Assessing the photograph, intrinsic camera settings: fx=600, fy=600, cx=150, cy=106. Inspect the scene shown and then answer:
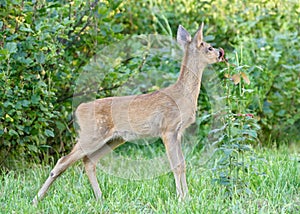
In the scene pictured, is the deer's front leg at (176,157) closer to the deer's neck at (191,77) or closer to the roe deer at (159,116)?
the roe deer at (159,116)

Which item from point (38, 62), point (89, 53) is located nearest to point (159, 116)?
point (38, 62)

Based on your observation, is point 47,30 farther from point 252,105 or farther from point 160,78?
point 252,105

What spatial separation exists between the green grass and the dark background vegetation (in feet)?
1.50

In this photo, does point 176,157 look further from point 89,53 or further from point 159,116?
point 89,53

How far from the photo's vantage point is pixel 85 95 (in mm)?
5539

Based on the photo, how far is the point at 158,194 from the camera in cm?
489

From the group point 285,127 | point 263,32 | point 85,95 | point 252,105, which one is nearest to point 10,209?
point 85,95

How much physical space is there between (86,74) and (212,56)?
69.9 inches

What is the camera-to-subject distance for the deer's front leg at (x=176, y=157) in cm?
471

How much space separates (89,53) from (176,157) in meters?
2.34

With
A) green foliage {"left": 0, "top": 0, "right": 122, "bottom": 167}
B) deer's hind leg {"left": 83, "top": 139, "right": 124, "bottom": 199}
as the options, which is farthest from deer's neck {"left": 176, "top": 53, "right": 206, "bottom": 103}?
green foliage {"left": 0, "top": 0, "right": 122, "bottom": 167}

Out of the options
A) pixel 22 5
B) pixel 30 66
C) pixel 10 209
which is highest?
pixel 22 5

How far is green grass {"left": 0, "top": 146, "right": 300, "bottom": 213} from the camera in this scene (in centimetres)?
448

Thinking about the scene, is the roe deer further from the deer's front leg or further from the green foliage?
the green foliage
